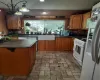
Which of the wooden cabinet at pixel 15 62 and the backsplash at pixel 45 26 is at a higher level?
the backsplash at pixel 45 26

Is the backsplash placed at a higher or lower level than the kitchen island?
higher

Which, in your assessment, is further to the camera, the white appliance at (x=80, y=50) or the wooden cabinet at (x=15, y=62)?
the white appliance at (x=80, y=50)

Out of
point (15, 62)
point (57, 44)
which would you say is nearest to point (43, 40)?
point (57, 44)

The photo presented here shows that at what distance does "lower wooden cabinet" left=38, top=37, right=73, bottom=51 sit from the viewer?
18.2ft

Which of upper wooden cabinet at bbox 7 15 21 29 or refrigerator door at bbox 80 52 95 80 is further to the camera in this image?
upper wooden cabinet at bbox 7 15 21 29

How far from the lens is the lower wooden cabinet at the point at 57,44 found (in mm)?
5549

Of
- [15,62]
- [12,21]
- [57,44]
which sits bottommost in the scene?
[15,62]

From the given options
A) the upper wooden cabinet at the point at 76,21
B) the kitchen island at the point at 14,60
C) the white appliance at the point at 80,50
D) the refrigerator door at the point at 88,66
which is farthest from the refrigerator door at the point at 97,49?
the upper wooden cabinet at the point at 76,21

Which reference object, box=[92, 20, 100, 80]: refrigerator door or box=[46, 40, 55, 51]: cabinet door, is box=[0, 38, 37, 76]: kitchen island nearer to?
box=[92, 20, 100, 80]: refrigerator door

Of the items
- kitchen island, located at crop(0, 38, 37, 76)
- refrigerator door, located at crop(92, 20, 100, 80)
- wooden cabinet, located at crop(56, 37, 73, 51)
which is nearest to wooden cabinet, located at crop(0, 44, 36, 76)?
kitchen island, located at crop(0, 38, 37, 76)

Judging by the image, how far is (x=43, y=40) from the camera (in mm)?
5633

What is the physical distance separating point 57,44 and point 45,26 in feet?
4.78

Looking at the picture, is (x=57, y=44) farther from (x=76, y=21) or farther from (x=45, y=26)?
(x=76, y=21)

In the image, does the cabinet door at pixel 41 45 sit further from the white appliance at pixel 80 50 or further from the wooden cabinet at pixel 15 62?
the wooden cabinet at pixel 15 62
